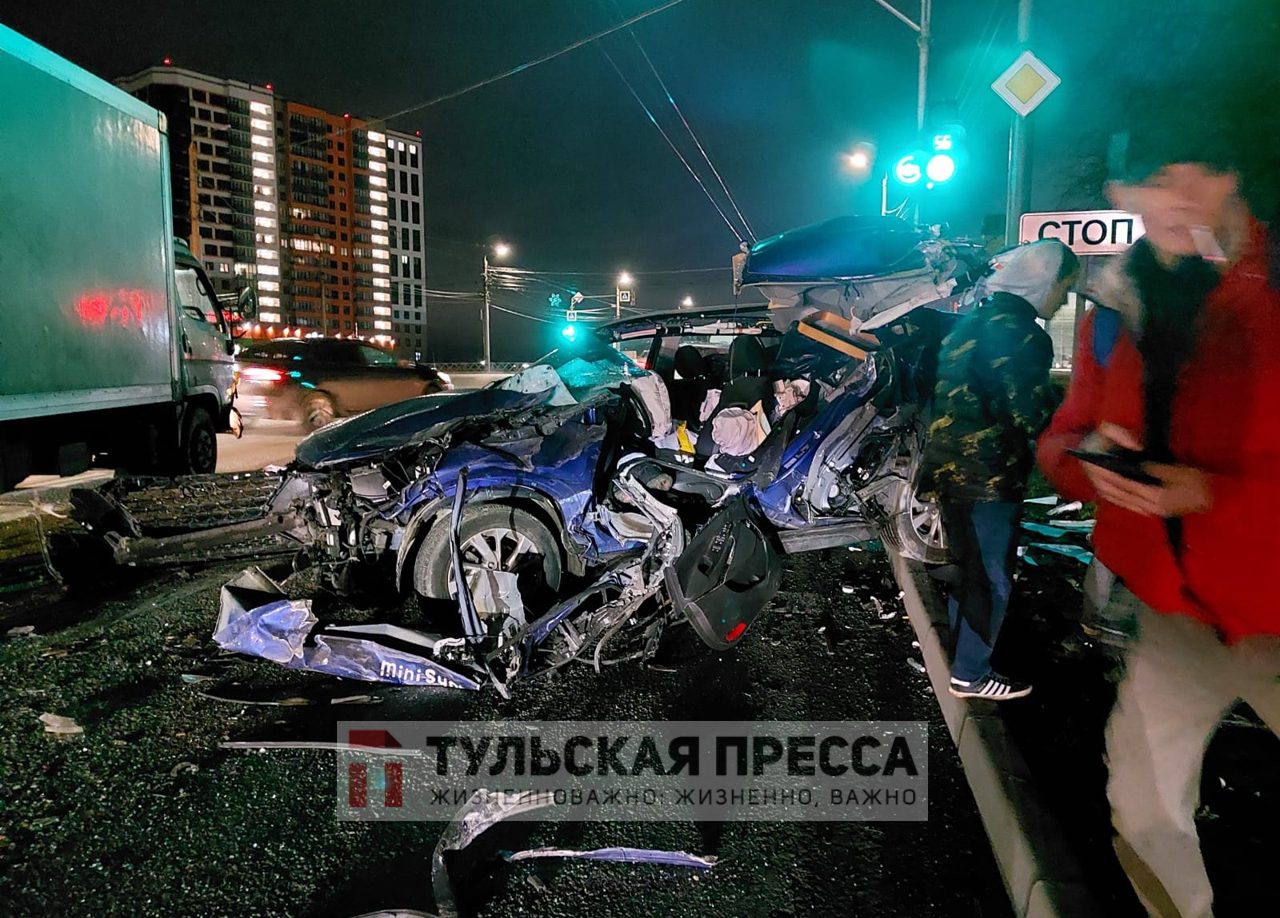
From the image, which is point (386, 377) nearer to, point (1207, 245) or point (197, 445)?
point (197, 445)

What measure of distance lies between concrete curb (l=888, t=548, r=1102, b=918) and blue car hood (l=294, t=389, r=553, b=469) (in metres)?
2.48

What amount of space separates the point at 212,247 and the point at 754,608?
115130mm

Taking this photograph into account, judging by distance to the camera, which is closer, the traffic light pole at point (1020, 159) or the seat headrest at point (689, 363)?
the seat headrest at point (689, 363)

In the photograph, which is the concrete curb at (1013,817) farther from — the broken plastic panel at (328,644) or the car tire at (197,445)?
the car tire at (197,445)

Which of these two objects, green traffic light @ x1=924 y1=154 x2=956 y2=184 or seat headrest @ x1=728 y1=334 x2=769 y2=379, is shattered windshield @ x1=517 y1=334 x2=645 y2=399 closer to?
seat headrest @ x1=728 y1=334 x2=769 y2=379

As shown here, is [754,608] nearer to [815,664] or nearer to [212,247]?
[815,664]

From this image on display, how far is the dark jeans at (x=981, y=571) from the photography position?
9.77 ft

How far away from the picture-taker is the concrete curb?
187 centimetres

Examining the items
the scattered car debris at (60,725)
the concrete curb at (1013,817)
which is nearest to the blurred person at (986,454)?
the concrete curb at (1013,817)

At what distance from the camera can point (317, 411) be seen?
1209cm

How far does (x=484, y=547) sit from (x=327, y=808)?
1.42m

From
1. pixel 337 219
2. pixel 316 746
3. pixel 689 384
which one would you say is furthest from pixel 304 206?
pixel 316 746


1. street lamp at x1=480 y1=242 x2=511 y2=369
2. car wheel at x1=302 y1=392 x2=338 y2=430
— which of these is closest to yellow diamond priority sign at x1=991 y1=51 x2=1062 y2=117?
car wheel at x1=302 y1=392 x2=338 y2=430

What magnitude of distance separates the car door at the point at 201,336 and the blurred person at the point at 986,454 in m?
6.99
